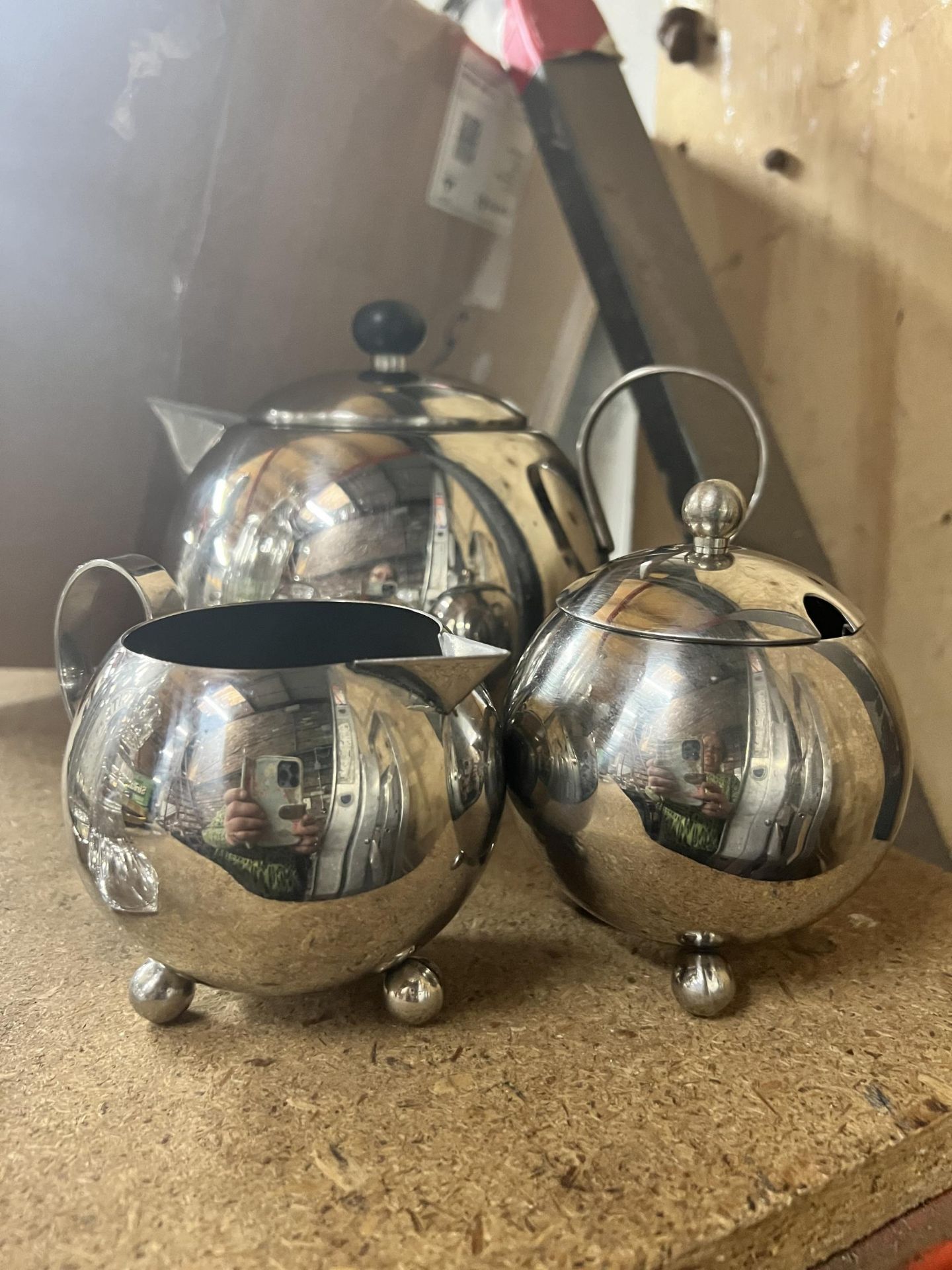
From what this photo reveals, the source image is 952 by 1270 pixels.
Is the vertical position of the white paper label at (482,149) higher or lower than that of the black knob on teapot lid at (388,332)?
higher

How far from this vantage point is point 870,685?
48 cm

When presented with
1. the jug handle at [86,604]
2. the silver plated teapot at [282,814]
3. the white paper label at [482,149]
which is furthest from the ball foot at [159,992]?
the white paper label at [482,149]

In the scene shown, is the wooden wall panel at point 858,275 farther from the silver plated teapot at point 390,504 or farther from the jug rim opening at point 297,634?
the jug rim opening at point 297,634

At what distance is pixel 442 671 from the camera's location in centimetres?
43

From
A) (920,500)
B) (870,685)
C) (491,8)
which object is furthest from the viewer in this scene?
(491,8)

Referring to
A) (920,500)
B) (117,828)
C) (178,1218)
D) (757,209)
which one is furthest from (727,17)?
(178,1218)

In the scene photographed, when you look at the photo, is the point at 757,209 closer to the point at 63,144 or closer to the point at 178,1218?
the point at 63,144

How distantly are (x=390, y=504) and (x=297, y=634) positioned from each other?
0.35ft

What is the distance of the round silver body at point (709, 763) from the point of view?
44 cm

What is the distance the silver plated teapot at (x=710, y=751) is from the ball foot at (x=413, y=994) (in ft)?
0.29

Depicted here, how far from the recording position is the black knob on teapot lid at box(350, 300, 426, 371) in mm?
682

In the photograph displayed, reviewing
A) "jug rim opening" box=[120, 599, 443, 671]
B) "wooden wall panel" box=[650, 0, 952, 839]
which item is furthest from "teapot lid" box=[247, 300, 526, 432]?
"wooden wall panel" box=[650, 0, 952, 839]

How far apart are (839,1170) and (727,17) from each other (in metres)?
0.84

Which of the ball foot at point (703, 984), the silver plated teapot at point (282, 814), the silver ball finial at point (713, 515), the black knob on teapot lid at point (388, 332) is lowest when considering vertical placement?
the ball foot at point (703, 984)
